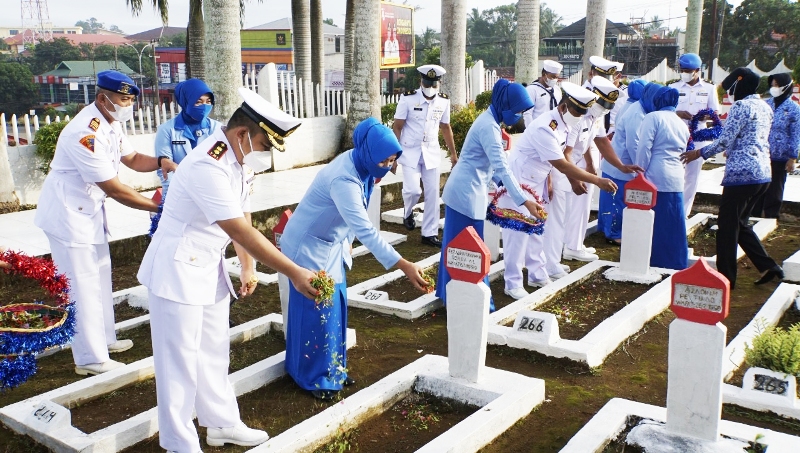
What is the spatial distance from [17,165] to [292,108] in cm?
514

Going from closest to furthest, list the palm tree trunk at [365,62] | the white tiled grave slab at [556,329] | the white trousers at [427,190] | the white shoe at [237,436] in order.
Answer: the white shoe at [237,436] < the white tiled grave slab at [556,329] < the white trousers at [427,190] < the palm tree trunk at [365,62]

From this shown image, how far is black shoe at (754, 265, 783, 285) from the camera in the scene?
6750 mm

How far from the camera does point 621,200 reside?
A: 8.57 metres

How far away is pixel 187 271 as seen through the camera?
3.29 metres

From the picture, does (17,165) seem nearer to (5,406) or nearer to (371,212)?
(371,212)

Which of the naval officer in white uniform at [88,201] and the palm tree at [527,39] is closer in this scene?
the naval officer in white uniform at [88,201]

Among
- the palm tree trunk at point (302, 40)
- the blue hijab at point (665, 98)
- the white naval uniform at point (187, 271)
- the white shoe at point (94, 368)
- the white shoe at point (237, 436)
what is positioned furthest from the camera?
the palm tree trunk at point (302, 40)

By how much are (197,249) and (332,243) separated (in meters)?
1.07

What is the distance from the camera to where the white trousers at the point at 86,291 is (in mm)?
4527

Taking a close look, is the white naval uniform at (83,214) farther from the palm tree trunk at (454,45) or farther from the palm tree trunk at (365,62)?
the palm tree trunk at (454,45)

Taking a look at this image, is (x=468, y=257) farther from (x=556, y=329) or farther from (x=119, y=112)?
(x=119, y=112)

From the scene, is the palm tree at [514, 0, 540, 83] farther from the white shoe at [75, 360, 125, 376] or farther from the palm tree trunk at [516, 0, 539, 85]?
the white shoe at [75, 360, 125, 376]

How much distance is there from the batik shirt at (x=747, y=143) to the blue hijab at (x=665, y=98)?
719 mm

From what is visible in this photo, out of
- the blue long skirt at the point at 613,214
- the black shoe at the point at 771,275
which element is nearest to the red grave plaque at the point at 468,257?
the black shoe at the point at 771,275
